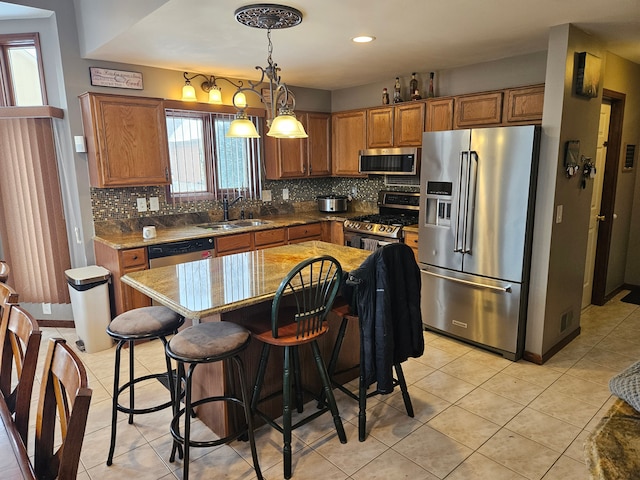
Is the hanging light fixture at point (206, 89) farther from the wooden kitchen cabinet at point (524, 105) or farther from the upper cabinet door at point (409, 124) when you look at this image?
the wooden kitchen cabinet at point (524, 105)

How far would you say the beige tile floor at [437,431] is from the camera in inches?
81.7

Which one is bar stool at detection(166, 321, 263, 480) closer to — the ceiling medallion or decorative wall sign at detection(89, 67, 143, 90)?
the ceiling medallion

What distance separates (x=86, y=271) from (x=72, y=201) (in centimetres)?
73

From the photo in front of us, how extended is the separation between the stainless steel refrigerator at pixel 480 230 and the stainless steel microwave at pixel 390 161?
0.64m

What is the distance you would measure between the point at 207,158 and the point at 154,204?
74 centimetres

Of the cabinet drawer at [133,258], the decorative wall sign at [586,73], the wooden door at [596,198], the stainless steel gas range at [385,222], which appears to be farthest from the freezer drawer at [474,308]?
the cabinet drawer at [133,258]

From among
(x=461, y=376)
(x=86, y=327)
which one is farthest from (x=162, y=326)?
(x=461, y=376)

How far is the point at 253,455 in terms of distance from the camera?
1.97 meters

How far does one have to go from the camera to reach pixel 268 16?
2.39 meters

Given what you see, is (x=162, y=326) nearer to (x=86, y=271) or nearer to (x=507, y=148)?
(x=86, y=271)

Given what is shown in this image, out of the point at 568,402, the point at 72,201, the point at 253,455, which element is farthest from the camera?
the point at 72,201

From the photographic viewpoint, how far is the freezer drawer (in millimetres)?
3160

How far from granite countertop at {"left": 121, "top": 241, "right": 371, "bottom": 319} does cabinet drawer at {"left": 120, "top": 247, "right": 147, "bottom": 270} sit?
1.03 metres

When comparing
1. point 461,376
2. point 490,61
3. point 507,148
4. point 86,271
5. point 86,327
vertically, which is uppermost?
point 490,61
